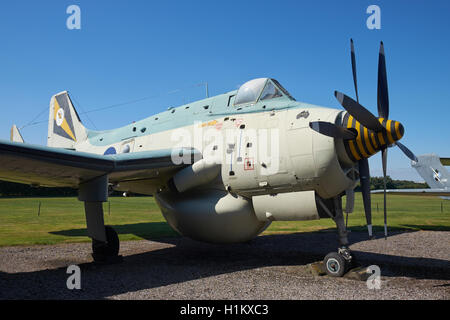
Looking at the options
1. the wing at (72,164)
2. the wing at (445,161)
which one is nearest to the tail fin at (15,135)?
the wing at (72,164)

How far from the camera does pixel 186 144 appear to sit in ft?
36.7

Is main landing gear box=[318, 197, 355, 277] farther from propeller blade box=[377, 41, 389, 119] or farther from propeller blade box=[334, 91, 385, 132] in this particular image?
propeller blade box=[377, 41, 389, 119]

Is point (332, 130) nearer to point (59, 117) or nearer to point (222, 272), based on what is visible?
point (222, 272)

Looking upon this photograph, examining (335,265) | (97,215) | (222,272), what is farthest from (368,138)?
(97,215)

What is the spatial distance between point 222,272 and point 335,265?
3017 mm

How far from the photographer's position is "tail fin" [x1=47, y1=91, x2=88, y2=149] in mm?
17078

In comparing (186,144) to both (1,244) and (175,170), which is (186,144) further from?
(1,244)

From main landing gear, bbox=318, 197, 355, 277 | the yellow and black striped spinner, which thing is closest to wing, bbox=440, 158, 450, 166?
main landing gear, bbox=318, 197, 355, 277

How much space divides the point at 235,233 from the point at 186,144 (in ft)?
10.8

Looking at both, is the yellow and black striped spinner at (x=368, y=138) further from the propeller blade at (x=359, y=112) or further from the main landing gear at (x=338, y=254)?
the main landing gear at (x=338, y=254)

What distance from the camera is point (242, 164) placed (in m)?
9.66

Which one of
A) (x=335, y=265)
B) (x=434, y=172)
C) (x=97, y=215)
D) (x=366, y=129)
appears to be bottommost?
(x=434, y=172)

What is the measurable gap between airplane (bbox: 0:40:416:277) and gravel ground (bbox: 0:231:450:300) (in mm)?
1044

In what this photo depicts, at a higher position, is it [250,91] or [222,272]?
[250,91]
